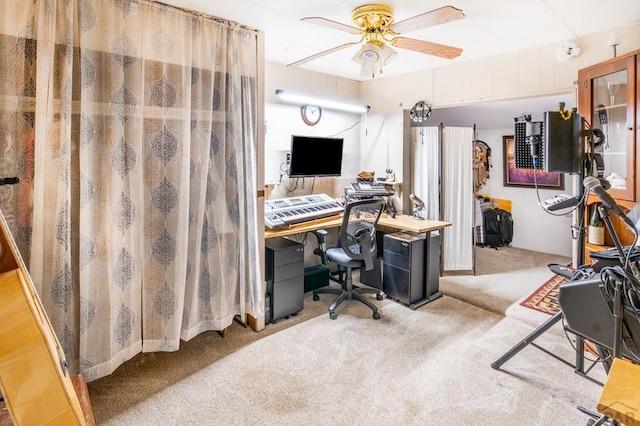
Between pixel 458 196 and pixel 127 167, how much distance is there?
11.6 feet

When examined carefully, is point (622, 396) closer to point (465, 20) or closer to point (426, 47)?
point (426, 47)

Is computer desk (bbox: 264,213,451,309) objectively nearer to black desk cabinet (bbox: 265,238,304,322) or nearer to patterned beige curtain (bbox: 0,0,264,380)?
black desk cabinet (bbox: 265,238,304,322)

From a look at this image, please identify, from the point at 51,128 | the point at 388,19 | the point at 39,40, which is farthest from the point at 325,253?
the point at 39,40

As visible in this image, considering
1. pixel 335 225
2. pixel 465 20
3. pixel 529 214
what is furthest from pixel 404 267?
pixel 529 214

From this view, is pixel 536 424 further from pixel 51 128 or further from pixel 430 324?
pixel 51 128

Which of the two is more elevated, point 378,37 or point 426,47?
point 378,37

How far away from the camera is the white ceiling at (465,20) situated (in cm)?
234

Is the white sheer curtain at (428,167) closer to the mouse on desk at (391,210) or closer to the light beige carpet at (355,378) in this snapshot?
the mouse on desk at (391,210)

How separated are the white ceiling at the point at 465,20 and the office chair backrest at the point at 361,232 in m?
1.43

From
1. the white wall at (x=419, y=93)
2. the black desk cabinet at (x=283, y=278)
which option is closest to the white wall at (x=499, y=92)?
the white wall at (x=419, y=93)

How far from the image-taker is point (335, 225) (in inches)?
133

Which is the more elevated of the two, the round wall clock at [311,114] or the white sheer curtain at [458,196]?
the round wall clock at [311,114]

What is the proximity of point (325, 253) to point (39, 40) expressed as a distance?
252cm

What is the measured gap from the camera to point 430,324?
300cm
